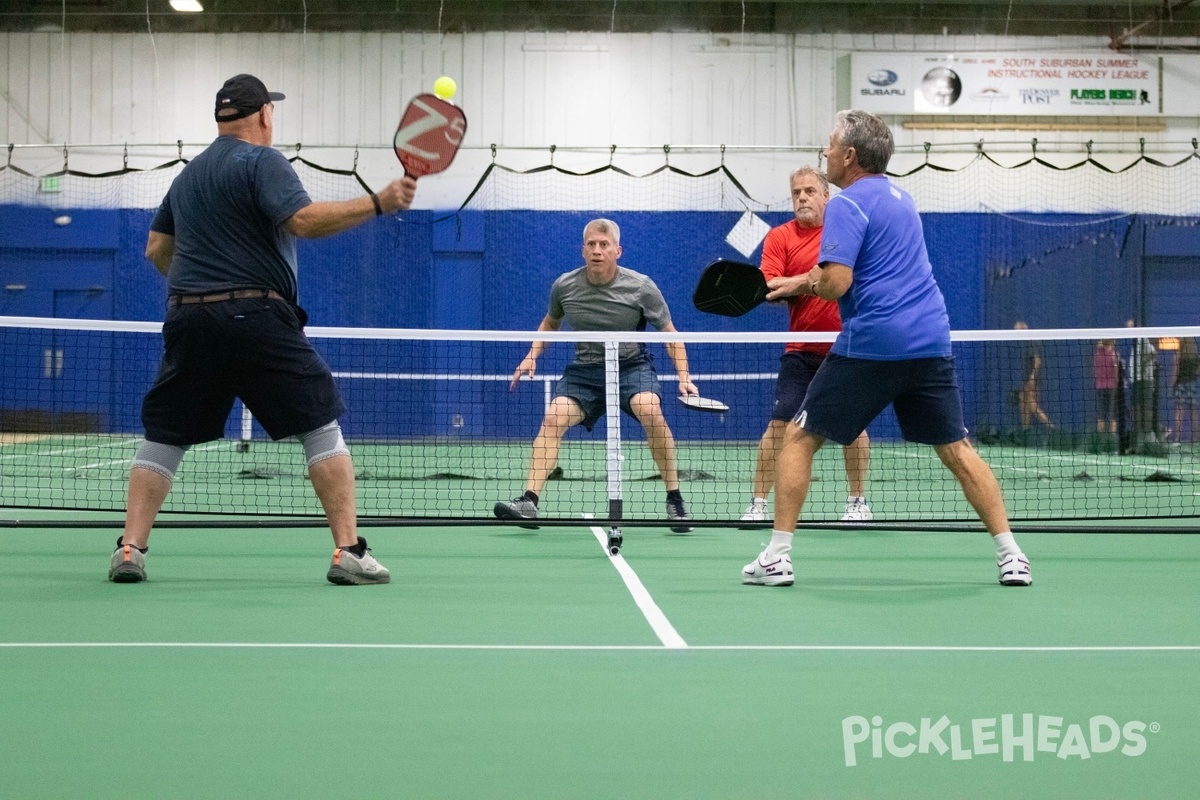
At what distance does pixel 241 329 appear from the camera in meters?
4.50

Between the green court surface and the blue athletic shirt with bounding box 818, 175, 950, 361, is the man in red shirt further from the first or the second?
the blue athletic shirt with bounding box 818, 175, 950, 361

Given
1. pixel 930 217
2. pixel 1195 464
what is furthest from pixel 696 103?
pixel 1195 464

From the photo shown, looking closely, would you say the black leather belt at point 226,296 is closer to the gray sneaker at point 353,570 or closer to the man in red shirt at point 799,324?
the gray sneaker at point 353,570

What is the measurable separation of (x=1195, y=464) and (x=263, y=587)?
33.8 ft

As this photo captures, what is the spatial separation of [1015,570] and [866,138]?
1.60 meters

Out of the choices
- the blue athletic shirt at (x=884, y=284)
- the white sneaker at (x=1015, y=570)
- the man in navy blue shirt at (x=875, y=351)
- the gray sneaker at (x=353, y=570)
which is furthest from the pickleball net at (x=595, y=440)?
the gray sneaker at (x=353, y=570)

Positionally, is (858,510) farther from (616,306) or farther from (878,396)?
(878,396)

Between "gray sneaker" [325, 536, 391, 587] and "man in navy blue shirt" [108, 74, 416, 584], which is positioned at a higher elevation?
"man in navy blue shirt" [108, 74, 416, 584]

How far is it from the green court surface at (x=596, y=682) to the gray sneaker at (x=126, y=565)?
0.18ft

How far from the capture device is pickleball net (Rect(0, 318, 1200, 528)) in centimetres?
845

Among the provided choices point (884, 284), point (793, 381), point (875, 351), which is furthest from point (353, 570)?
point (793, 381)

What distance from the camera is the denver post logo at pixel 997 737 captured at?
2.50 m

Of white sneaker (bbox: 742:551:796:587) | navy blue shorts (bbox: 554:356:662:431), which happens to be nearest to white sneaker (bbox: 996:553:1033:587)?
white sneaker (bbox: 742:551:796:587)

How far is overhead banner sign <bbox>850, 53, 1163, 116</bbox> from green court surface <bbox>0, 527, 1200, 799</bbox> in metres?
→ 14.9
